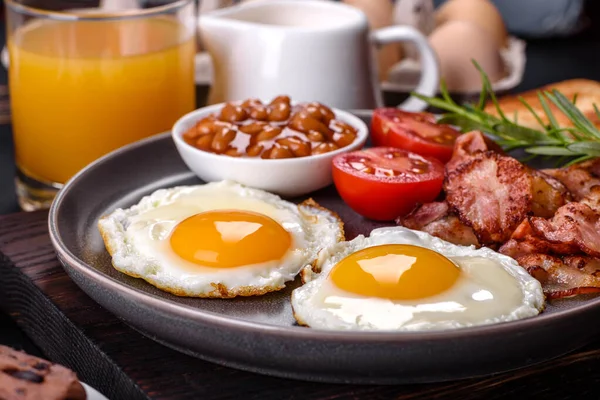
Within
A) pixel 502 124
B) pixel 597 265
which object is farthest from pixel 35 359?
pixel 502 124

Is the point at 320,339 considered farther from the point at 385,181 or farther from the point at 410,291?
the point at 385,181

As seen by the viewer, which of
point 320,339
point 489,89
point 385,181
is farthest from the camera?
point 489,89

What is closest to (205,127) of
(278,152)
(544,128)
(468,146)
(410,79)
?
(278,152)

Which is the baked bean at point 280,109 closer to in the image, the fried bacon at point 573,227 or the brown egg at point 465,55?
the fried bacon at point 573,227

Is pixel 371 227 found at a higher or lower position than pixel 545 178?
lower

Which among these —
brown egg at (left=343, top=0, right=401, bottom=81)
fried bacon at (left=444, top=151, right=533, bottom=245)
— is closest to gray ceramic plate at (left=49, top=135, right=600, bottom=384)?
fried bacon at (left=444, top=151, right=533, bottom=245)

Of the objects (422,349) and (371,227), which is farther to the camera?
(371,227)

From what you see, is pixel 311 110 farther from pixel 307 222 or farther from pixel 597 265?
pixel 597 265

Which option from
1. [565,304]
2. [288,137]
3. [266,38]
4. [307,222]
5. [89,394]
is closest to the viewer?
[89,394]
